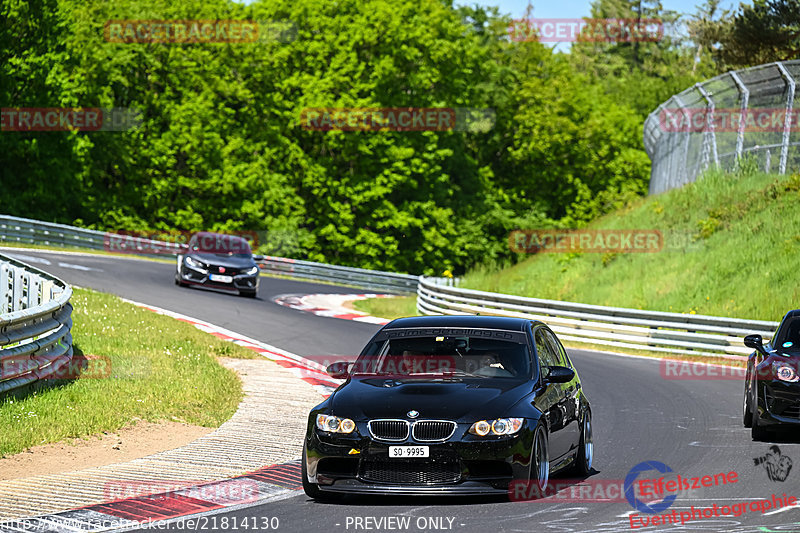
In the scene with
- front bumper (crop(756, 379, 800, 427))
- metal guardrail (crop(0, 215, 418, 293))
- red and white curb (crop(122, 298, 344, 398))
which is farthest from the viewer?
metal guardrail (crop(0, 215, 418, 293))

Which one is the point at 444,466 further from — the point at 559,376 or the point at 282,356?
the point at 282,356

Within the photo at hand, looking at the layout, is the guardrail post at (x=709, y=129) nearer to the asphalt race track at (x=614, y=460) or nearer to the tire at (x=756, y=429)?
the asphalt race track at (x=614, y=460)

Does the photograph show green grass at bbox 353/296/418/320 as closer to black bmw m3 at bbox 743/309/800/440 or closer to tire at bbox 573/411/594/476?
black bmw m3 at bbox 743/309/800/440

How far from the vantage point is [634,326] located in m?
25.0

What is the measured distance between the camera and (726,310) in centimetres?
2666

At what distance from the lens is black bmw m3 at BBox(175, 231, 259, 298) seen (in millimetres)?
29953

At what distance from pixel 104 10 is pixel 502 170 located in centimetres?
2539

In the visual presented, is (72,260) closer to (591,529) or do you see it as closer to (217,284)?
(217,284)

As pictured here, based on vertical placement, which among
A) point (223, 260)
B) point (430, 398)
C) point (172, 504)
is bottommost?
point (223, 260)
